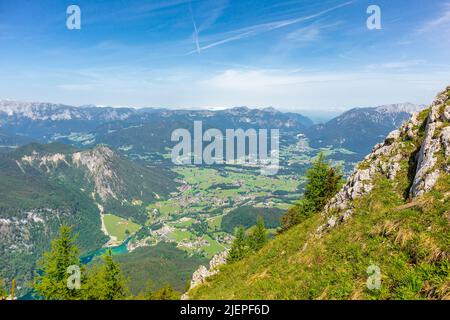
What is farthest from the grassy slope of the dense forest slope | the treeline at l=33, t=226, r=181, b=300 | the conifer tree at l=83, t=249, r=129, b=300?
the treeline at l=33, t=226, r=181, b=300

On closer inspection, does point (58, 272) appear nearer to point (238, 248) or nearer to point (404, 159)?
point (238, 248)

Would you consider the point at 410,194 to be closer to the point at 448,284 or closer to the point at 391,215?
the point at 391,215

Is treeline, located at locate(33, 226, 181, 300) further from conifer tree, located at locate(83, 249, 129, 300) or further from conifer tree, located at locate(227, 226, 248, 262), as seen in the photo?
conifer tree, located at locate(227, 226, 248, 262)

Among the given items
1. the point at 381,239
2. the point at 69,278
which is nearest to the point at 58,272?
the point at 69,278

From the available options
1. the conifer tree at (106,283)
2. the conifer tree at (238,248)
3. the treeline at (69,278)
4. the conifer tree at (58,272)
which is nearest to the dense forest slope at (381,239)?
the conifer tree at (106,283)

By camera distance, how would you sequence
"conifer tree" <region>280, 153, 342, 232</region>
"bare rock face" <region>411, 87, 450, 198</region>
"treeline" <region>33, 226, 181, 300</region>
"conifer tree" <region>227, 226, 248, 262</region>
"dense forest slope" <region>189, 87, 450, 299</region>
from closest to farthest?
"dense forest slope" <region>189, 87, 450, 299</region> → "bare rock face" <region>411, 87, 450, 198</region> → "treeline" <region>33, 226, 181, 300</region> → "conifer tree" <region>280, 153, 342, 232</region> → "conifer tree" <region>227, 226, 248, 262</region>

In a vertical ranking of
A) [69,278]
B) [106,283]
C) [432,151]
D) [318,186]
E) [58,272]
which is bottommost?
[106,283]
